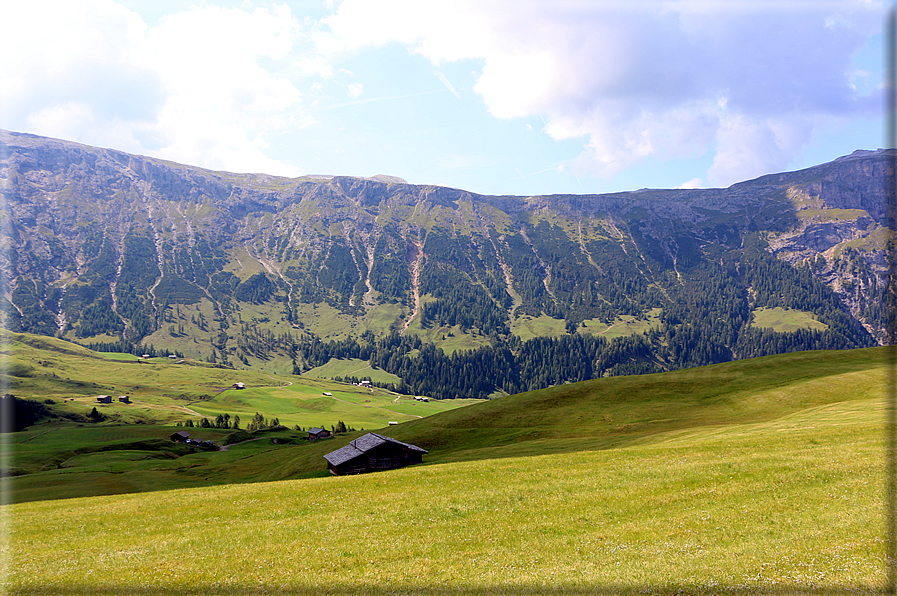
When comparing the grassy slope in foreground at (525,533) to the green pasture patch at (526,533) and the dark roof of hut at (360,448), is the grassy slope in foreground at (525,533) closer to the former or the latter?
the green pasture patch at (526,533)

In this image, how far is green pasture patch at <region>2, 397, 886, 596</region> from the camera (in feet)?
65.3

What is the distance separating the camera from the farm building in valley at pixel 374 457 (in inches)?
2677

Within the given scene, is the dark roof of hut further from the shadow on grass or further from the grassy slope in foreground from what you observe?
the shadow on grass

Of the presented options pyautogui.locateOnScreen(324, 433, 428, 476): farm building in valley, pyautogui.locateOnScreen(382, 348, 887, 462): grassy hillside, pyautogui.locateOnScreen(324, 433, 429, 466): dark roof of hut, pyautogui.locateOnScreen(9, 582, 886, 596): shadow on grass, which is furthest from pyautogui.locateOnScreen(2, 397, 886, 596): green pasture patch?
pyautogui.locateOnScreen(324, 433, 428, 476): farm building in valley

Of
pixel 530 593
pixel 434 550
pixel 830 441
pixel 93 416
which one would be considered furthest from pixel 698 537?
pixel 93 416

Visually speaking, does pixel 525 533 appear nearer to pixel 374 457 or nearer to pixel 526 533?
pixel 526 533

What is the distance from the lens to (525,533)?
85.6 feet

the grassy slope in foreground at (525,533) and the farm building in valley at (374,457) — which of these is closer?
the grassy slope in foreground at (525,533)

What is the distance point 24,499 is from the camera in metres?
61.1

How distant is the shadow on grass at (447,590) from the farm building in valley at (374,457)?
46117 mm

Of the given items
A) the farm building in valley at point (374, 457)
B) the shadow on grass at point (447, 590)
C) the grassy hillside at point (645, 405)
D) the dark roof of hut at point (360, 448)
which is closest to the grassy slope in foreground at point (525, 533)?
the shadow on grass at point (447, 590)

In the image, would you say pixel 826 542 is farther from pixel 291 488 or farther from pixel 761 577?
pixel 291 488

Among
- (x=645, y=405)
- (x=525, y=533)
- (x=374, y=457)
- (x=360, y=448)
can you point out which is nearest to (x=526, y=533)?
(x=525, y=533)

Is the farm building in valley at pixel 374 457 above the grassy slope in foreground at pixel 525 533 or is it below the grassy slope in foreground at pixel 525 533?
below
